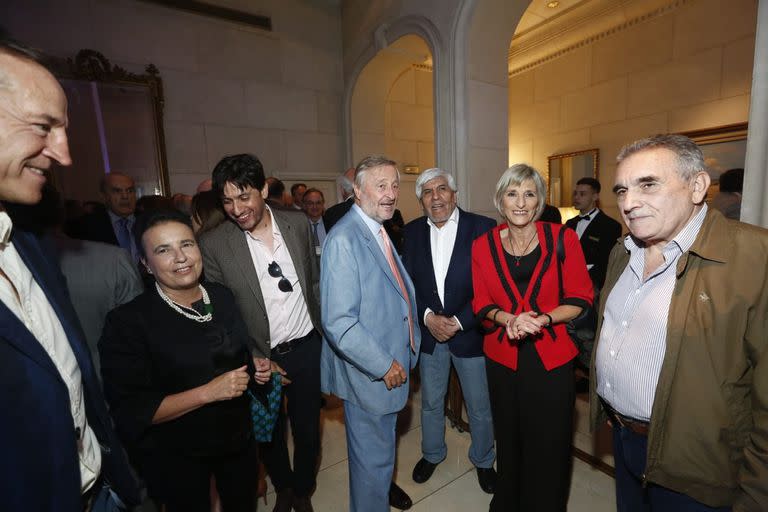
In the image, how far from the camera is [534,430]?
177cm

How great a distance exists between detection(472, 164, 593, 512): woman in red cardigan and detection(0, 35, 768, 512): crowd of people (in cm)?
1

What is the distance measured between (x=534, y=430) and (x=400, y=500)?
96 cm

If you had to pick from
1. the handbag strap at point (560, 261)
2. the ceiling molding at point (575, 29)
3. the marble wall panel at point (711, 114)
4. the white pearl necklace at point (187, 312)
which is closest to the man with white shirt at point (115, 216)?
the white pearl necklace at point (187, 312)

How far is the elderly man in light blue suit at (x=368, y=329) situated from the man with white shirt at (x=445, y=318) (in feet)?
1.59

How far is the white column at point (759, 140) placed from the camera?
5.70 feet

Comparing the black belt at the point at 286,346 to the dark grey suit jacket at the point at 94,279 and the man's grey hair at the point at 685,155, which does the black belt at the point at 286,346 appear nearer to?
the dark grey suit jacket at the point at 94,279

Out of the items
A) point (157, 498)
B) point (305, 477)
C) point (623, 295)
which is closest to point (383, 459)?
point (305, 477)

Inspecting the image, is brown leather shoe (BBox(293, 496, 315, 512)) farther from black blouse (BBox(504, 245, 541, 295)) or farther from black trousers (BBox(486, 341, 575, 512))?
black blouse (BBox(504, 245, 541, 295))

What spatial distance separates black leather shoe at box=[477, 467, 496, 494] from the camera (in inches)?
87.0

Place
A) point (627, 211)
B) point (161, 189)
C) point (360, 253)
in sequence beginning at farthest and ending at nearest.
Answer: point (161, 189) < point (360, 253) < point (627, 211)

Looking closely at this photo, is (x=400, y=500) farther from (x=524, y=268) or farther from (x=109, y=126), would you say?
(x=109, y=126)

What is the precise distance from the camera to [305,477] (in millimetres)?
2076

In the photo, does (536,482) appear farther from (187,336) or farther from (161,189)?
(161,189)

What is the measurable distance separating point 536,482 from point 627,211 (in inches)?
55.8
